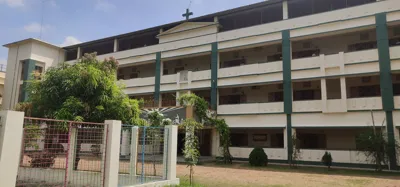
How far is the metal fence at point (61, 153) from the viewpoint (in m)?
7.69

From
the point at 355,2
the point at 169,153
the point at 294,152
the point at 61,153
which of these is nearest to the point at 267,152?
the point at 294,152

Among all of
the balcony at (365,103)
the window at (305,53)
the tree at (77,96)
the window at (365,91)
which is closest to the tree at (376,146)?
the balcony at (365,103)

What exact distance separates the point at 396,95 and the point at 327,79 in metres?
4.02

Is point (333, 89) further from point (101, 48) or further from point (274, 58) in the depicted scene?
point (101, 48)

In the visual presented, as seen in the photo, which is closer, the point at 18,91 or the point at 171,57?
the point at 171,57

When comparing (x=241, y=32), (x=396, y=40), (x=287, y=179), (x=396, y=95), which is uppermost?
(x=241, y=32)

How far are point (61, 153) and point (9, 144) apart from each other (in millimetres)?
2011

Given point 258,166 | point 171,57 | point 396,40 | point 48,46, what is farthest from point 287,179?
point 48,46

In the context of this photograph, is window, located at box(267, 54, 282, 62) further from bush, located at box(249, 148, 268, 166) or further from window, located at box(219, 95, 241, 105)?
bush, located at box(249, 148, 268, 166)

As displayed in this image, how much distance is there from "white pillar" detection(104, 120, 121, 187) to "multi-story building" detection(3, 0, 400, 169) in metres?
14.1

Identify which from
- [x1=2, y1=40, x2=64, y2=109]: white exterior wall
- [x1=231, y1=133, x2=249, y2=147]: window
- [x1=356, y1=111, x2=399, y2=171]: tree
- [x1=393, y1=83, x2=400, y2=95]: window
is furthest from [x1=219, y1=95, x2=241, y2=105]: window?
[x1=2, y1=40, x2=64, y2=109]: white exterior wall

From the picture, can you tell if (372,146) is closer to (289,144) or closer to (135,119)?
(289,144)

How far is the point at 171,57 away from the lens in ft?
84.8

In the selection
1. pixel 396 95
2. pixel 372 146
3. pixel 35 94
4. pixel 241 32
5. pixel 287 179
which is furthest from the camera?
pixel 241 32
